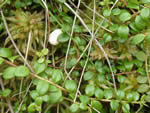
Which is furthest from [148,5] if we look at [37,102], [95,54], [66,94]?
[37,102]

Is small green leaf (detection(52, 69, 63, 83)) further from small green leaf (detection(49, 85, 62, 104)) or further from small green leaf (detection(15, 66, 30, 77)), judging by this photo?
small green leaf (detection(15, 66, 30, 77))

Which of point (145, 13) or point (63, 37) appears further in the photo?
point (63, 37)

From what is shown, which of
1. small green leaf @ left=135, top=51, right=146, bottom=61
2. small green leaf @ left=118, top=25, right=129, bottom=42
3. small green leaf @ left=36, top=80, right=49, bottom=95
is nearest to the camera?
small green leaf @ left=36, top=80, right=49, bottom=95

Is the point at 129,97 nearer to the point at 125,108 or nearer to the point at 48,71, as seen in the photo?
the point at 125,108

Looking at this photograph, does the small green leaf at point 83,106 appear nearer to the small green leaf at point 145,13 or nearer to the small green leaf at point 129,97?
the small green leaf at point 129,97

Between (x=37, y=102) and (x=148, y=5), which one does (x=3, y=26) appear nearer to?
(x=37, y=102)

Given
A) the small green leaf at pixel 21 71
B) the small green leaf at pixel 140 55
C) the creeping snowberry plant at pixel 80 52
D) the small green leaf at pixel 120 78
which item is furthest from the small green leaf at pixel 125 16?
the small green leaf at pixel 21 71

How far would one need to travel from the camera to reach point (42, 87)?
1.16 m

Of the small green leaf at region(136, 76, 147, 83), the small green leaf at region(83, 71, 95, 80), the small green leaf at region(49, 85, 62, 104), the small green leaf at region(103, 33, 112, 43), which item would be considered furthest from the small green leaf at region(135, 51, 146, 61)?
the small green leaf at region(49, 85, 62, 104)

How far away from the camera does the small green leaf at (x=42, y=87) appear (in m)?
1.15

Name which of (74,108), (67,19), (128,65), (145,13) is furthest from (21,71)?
(145,13)

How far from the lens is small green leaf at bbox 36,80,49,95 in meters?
1.15

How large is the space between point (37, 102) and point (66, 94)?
→ 0.25 m

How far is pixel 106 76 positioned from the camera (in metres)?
1.39
